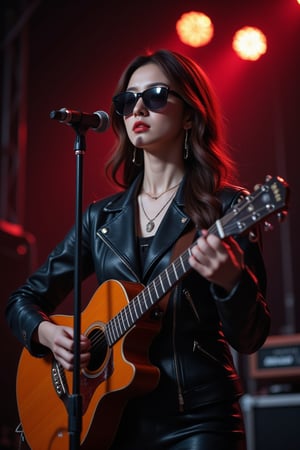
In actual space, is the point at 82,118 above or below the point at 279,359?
above

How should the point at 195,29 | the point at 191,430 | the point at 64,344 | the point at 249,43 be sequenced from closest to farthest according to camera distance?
the point at 191,430 < the point at 64,344 < the point at 249,43 < the point at 195,29

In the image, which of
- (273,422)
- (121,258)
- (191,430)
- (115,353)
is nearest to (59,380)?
(115,353)

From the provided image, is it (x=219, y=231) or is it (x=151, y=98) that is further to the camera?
(x=151, y=98)

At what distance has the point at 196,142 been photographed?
2756 millimetres

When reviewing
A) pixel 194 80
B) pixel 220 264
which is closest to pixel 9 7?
pixel 194 80

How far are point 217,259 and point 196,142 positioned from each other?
87cm

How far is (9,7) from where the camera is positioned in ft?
19.1

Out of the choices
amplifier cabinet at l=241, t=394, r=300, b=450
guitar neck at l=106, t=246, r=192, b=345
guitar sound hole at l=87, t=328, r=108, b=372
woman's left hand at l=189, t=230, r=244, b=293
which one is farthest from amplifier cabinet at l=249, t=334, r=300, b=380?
woman's left hand at l=189, t=230, r=244, b=293

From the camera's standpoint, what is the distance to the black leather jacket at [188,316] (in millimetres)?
2164

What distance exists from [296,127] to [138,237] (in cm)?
384

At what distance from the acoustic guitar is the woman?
0.16 ft

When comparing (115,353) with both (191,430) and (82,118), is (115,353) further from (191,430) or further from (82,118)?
(82,118)

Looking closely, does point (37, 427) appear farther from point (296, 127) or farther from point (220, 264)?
point (296, 127)

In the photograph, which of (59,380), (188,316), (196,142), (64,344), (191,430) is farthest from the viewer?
(196,142)
